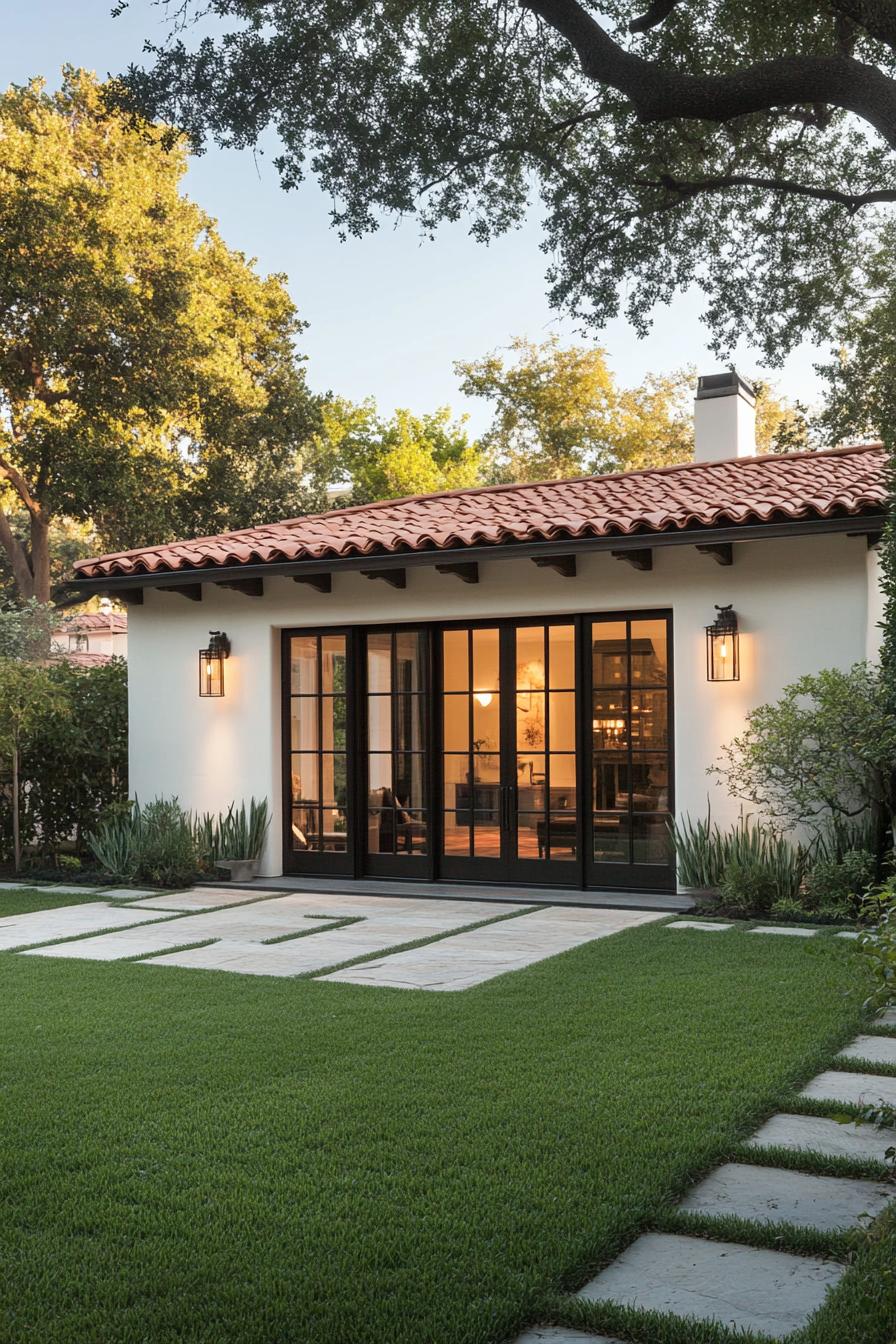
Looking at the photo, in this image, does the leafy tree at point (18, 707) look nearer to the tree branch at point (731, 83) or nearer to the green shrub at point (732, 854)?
the green shrub at point (732, 854)

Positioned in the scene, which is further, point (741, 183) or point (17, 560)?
point (17, 560)

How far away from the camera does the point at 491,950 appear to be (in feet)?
25.0

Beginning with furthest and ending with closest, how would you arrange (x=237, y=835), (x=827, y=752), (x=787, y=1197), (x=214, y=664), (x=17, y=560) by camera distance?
1. (x=17, y=560)
2. (x=214, y=664)
3. (x=237, y=835)
4. (x=827, y=752)
5. (x=787, y=1197)

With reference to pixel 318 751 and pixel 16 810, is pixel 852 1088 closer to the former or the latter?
pixel 318 751

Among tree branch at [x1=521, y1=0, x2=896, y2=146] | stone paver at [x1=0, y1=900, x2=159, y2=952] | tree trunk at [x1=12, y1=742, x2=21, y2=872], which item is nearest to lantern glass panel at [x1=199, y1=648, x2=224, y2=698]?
tree trunk at [x1=12, y1=742, x2=21, y2=872]

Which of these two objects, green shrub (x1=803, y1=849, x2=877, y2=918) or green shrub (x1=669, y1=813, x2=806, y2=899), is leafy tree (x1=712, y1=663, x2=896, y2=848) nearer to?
green shrub (x1=669, y1=813, x2=806, y2=899)

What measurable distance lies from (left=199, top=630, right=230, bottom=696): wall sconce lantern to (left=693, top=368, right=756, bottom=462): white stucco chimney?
18.5 feet

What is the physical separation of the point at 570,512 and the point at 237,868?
14.7ft

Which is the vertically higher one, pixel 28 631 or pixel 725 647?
pixel 28 631

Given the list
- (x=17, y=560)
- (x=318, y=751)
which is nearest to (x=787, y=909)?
(x=318, y=751)

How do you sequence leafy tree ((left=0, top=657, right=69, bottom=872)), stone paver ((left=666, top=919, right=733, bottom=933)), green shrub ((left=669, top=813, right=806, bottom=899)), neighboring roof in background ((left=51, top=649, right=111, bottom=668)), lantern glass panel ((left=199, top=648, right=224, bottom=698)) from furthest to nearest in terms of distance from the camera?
neighboring roof in background ((left=51, top=649, right=111, bottom=668)) < lantern glass panel ((left=199, top=648, right=224, bottom=698)) < leafy tree ((left=0, top=657, right=69, bottom=872)) < green shrub ((left=669, top=813, right=806, bottom=899)) < stone paver ((left=666, top=919, right=733, bottom=933))

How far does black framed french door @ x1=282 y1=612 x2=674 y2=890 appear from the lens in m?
10.1

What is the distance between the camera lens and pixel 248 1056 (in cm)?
509

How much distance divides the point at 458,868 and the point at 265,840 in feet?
6.30
